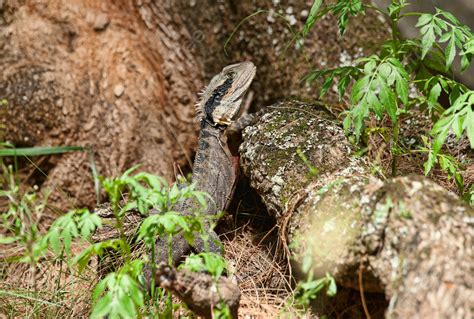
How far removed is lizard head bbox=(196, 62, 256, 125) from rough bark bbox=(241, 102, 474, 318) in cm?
59

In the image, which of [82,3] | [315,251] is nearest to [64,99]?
[82,3]

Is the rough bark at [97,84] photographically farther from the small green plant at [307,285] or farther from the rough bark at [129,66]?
the small green plant at [307,285]

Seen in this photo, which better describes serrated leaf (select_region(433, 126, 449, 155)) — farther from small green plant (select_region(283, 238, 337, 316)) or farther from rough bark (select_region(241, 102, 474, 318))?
small green plant (select_region(283, 238, 337, 316))

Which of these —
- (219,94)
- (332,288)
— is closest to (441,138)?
(332,288)

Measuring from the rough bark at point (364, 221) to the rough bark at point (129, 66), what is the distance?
52.5 inches

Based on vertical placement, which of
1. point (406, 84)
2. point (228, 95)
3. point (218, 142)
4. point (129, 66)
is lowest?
point (218, 142)

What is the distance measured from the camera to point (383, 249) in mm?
2738

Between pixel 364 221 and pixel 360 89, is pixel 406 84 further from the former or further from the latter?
pixel 364 221

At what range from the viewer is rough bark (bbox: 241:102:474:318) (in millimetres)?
2495

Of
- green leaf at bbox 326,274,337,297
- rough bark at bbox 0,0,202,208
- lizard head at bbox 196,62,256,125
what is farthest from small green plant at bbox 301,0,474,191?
rough bark at bbox 0,0,202,208

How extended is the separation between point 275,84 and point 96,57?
1696mm

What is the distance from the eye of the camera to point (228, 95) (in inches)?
178

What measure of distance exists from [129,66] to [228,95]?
1490 mm

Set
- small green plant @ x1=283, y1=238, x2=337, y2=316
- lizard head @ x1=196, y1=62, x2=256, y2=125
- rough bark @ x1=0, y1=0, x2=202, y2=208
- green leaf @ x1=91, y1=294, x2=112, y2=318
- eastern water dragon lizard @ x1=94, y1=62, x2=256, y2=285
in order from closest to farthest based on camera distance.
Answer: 1. green leaf @ x1=91, y1=294, x2=112, y2=318
2. small green plant @ x1=283, y1=238, x2=337, y2=316
3. eastern water dragon lizard @ x1=94, y1=62, x2=256, y2=285
4. lizard head @ x1=196, y1=62, x2=256, y2=125
5. rough bark @ x1=0, y1=0, x2=202, y2=208
